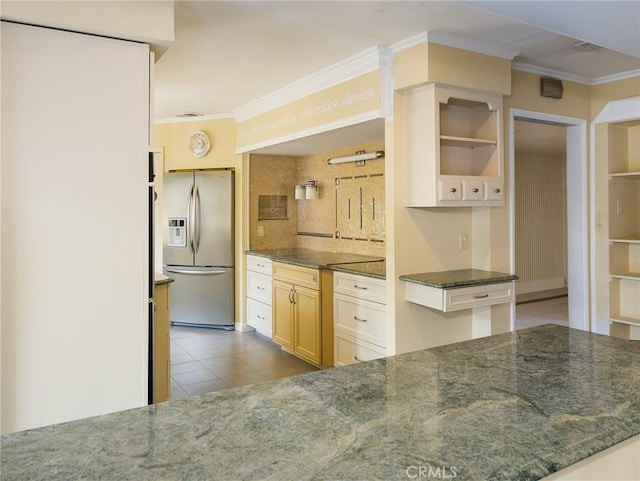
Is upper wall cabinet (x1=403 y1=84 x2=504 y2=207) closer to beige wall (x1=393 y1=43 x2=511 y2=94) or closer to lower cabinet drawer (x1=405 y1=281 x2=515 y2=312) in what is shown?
beige wall (x1=393 y1=43 x2=511 y2=94)

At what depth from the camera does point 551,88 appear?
146 inches

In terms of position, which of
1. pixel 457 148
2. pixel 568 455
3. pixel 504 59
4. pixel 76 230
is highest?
pixel 504 59

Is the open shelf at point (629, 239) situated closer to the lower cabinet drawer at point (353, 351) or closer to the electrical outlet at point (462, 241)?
the electrical outlet at point (462, 241)

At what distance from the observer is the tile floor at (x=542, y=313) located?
5.89 meters

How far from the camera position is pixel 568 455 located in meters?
0.84

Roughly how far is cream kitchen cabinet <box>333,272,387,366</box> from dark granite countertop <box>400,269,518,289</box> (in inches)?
13.0

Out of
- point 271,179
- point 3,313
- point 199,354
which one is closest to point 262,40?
point 3,313

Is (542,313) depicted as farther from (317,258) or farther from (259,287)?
(259,287)

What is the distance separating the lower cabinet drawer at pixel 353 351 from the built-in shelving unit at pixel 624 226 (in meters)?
2.10

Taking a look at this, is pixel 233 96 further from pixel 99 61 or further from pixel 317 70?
pixel 99 61

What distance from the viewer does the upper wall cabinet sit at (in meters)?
3.01

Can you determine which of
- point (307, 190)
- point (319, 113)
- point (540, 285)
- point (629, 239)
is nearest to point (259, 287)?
point (307, 190)

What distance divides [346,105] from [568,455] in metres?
3.06

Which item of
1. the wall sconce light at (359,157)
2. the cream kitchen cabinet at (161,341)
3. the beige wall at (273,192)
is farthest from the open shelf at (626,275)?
the cream kitchen cabinet at (161,341)
